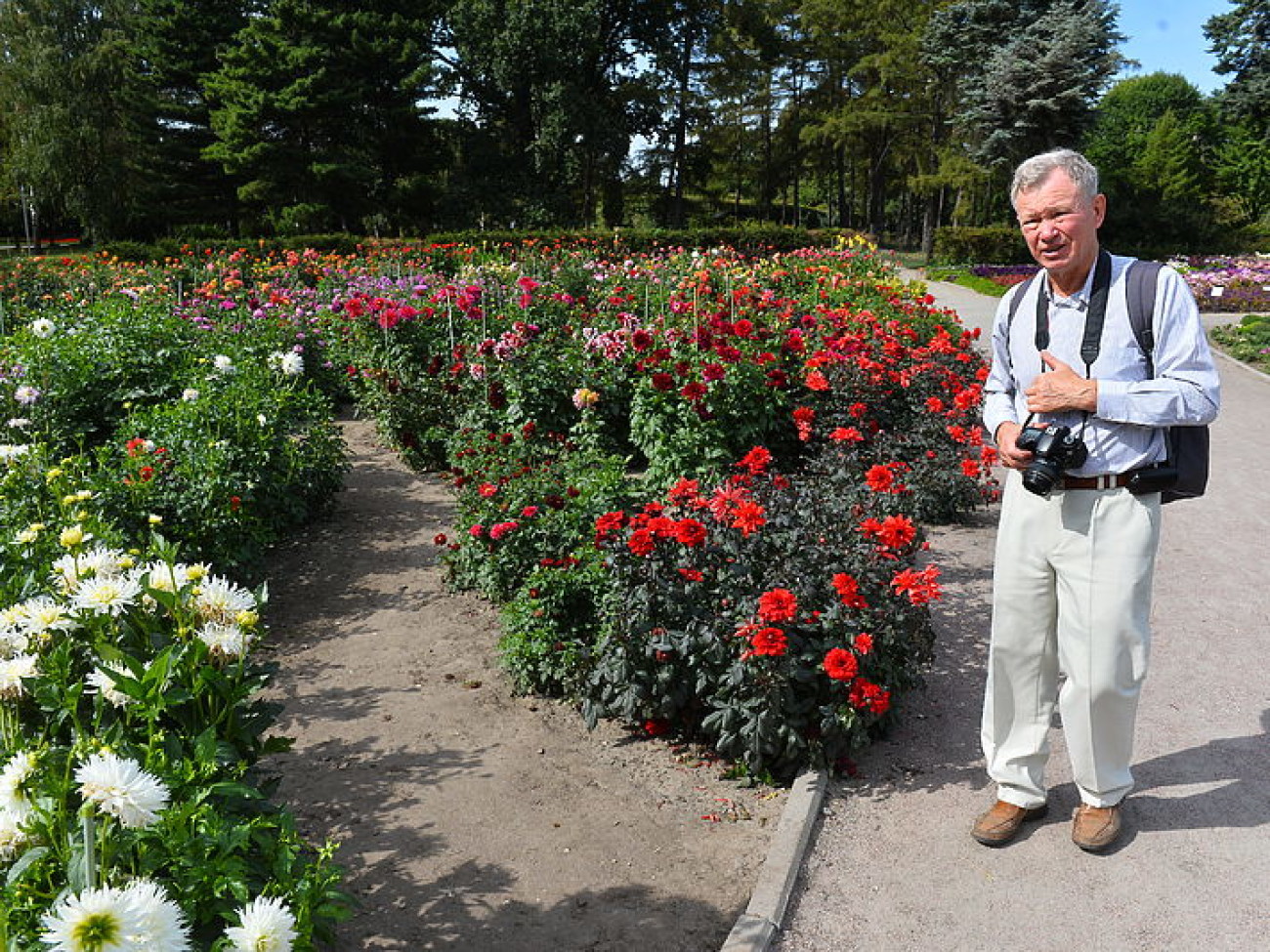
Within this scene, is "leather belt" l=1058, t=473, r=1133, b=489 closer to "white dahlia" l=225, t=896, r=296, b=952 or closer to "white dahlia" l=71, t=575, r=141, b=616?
"white dahlia" l=225, t=896, r=296, b=952

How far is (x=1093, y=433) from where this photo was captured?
239 cm

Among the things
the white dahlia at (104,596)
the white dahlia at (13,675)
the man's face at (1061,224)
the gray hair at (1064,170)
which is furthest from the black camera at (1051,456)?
the white dahlia at (13,675)

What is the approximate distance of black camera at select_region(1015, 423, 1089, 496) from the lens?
2346 mm

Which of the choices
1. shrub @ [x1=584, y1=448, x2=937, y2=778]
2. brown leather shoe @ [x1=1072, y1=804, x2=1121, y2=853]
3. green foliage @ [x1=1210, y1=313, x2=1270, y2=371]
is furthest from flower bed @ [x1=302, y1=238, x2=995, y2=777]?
green foliage @ [x1=1210, y1=313, x2=1270, y2=371]

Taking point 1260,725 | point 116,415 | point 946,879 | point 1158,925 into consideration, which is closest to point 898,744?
point 946,879

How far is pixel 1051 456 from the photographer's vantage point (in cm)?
236

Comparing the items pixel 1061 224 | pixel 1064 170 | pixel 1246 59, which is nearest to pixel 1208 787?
pixel 1061 224

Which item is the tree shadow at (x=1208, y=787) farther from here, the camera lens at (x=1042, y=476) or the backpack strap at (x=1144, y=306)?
the backpack strap at (x=1144, y=306)

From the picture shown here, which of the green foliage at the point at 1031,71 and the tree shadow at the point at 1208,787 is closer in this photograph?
the tree shadow at the point at 1208,787

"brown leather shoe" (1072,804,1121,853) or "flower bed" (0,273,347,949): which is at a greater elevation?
"flower bed" (0,273,347,949)

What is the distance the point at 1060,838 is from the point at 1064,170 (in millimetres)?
1923

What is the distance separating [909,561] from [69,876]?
3.24 m

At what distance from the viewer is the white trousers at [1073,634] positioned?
2406mm

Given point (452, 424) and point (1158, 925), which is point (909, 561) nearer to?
point (1158, 925)
